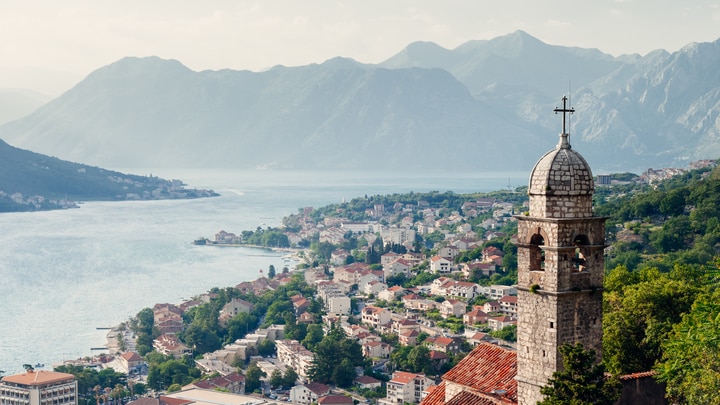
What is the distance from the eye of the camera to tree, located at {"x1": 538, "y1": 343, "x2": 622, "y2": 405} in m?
10.0

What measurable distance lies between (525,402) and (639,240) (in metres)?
37.5

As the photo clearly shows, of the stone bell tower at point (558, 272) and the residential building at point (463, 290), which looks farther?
the residential building at point (463, 290)

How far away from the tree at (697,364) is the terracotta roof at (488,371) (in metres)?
1.96

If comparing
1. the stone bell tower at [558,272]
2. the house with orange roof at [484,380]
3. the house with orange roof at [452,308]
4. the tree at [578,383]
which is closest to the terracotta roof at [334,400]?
the house with orange roof at [452,308]

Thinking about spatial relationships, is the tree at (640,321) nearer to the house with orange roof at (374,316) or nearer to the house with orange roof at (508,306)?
the house with orange roof at (508,306)

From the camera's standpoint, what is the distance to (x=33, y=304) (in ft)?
214

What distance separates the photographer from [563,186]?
418 inches

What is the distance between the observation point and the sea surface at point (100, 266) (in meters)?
53.8

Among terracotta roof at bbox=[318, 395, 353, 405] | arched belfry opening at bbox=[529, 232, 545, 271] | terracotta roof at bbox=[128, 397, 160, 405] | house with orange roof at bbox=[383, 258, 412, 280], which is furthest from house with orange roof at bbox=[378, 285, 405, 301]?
arched belfry opening at bbox=[529, 232, 545, 271]

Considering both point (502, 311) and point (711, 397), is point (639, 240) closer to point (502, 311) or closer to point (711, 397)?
point (502, 311)

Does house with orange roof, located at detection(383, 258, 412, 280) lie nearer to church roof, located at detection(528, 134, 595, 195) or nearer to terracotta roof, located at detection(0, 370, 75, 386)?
terracotta roof, located at detection(0, 370, 75, 386)

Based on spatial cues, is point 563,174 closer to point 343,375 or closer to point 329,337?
point 343,375

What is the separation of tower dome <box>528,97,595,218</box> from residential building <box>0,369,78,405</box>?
30.0 metres

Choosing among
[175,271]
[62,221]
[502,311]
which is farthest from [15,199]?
[502,311]
